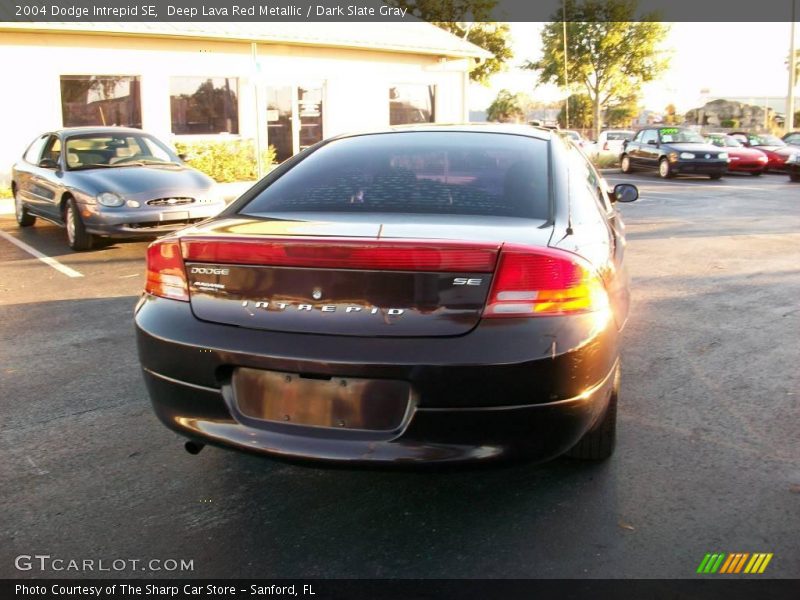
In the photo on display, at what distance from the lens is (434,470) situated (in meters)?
2.65

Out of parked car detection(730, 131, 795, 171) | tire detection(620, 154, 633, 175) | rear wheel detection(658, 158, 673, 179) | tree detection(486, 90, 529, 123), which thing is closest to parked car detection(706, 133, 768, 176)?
parked car detection(730, 131, 795, 171)

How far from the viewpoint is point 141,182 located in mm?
9180

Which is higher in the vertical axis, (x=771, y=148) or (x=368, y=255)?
(x=771, y=148)

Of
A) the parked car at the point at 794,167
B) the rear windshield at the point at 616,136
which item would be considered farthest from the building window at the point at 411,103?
the rear windshield at the point at 616,136

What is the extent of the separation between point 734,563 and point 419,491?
1.22m

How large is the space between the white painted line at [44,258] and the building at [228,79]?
18.9 feet

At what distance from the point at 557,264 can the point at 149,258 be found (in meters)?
1.60

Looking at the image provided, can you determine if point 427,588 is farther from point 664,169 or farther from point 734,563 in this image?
point 664,169

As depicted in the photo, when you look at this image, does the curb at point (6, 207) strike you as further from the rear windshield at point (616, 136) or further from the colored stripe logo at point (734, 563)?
the rear windshield at point (616, 136)

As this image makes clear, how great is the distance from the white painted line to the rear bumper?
584cm

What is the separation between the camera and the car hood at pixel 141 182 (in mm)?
9023

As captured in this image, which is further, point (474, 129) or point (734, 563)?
point (474, 129)

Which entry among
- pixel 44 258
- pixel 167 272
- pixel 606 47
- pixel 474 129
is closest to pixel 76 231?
pixel 44 258

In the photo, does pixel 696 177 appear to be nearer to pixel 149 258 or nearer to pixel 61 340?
pixel 61 340
